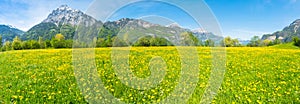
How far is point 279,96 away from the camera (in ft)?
26.3

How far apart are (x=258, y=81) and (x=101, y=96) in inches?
242

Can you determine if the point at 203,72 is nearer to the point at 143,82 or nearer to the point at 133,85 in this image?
the point at 143,82

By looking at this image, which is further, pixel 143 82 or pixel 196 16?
pixel 143 82

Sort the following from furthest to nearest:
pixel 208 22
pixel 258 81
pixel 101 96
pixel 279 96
Answer: 1. pixel 258 81
2. pixel 279 96
3. pixel 101 96
4. pixel 208 22

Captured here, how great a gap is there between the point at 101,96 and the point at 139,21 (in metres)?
2.72

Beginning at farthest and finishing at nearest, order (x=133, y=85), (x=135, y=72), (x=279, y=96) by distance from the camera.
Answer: (x=135, y=72)
(x=133, y=85)
(x=279, y=96)

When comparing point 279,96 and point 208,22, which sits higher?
point 208,22

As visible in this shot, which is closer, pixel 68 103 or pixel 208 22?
pixel 208 22

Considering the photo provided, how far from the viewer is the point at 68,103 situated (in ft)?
22.9

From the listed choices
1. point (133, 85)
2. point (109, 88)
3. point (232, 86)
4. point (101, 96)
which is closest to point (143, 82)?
point (133, 85)

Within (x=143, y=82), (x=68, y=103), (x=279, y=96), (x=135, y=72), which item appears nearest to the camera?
(x=68, y=103)

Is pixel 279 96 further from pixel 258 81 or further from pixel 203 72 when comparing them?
pixel 203 72

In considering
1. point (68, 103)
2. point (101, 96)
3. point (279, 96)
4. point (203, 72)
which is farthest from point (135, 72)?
point (279, 96)

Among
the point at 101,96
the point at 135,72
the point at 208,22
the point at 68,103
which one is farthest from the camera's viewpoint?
the point at 135,72
